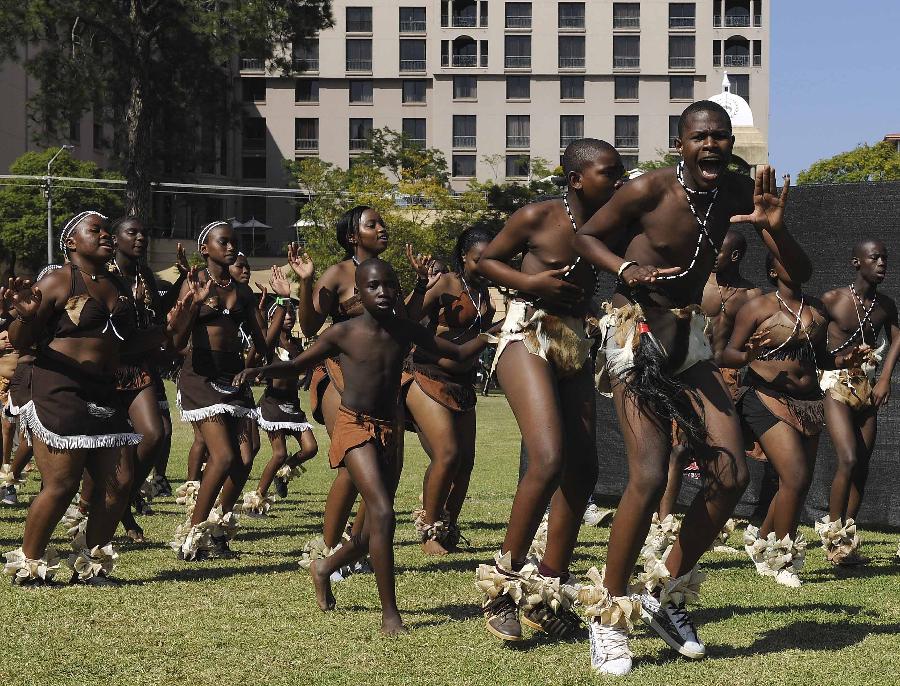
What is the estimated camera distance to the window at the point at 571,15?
81.8 meters

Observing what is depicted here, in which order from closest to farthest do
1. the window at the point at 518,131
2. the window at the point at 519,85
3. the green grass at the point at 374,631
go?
the green grass at the point at 374,631
the window at the point at 518,131
the window at the point at 519,85

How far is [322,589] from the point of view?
6.95 metres

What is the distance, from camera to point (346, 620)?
21.9ft

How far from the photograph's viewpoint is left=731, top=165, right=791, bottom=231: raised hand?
5508mm

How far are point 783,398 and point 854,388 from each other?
0.82 m

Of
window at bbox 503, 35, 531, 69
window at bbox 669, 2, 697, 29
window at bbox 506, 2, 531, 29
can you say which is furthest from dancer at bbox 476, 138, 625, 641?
window at bbox 669, 2, 697, 29

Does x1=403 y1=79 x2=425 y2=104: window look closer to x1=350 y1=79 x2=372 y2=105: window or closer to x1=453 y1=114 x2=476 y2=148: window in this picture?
x1=350 y1=79 x2=372 y2=105: window

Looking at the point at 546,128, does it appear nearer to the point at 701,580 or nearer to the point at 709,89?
the point at 709,89

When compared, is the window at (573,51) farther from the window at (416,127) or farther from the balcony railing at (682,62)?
the window at (416,127)

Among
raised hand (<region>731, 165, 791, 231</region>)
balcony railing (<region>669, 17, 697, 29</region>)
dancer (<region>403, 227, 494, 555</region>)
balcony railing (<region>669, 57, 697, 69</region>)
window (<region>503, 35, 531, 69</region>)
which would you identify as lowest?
dancer (<region>403, 227, 494, 555</region>)

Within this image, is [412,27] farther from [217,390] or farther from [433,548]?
[433,548]

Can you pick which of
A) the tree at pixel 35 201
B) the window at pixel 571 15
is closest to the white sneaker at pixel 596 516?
the tree at pixel 35 201

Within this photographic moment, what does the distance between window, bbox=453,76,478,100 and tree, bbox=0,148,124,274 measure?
1160 inches

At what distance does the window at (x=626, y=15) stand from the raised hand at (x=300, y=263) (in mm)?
76639
